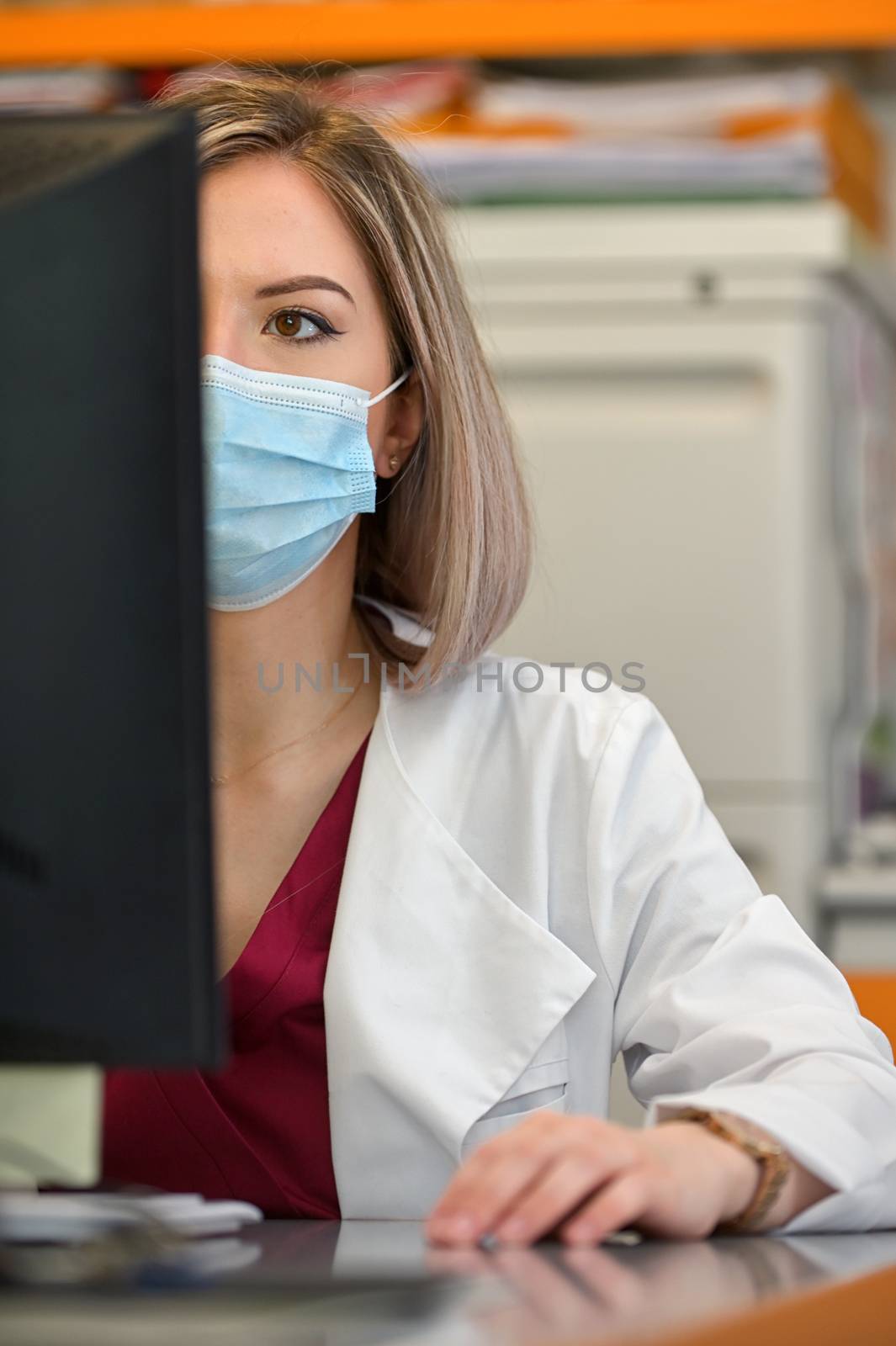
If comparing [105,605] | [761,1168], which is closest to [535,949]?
[761,1168]

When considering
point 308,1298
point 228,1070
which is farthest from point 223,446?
point 308,1298

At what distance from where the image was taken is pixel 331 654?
4.31ft

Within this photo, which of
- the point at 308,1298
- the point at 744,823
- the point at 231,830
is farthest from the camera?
the point at 744,823

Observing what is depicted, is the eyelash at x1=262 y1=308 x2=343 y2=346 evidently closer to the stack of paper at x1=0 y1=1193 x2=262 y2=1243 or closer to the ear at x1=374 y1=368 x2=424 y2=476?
the ear at x1=374 y1=368 x2=424 y2=476

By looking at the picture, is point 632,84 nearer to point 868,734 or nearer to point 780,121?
point 780,121

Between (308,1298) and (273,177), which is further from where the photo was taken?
(273,177)

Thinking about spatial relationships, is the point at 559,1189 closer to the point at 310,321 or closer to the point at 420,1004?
the point at 420,1004

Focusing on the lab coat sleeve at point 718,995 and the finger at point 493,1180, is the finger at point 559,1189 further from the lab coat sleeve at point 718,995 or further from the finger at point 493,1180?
the lab coat sleeve at point 718,995

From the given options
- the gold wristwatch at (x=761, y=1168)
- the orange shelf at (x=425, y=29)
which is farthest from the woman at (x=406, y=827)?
the orange shelf at (x=425, y=29)

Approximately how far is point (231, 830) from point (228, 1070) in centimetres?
19

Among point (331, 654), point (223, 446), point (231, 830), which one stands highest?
point (223, 446)

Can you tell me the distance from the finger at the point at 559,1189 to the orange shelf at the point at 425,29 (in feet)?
5.15

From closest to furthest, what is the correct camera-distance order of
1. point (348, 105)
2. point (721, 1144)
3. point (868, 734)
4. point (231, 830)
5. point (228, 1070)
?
1. point (721, 1144)
2. point (228, 1070)
3. point (231, 830)
4. point (348, 105)
5. point (868, 734)

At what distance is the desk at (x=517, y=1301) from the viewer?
1.73ft
